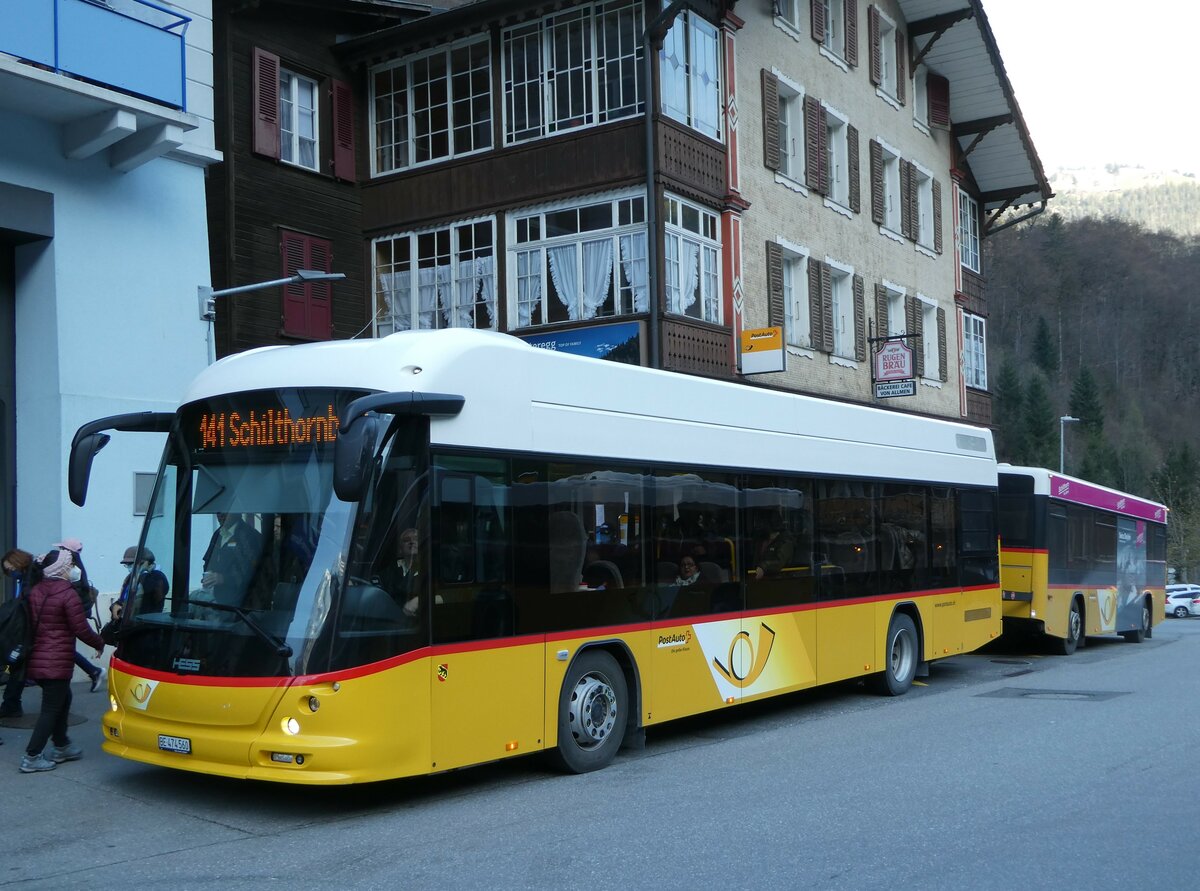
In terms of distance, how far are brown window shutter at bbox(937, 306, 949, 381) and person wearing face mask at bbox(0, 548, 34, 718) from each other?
24378 millimetres

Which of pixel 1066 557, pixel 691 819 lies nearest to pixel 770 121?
pixel 1066 557

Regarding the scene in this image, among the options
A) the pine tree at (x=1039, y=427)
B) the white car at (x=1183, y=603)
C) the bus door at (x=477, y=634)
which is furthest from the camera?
the pine tree at (x=1039, y=427)

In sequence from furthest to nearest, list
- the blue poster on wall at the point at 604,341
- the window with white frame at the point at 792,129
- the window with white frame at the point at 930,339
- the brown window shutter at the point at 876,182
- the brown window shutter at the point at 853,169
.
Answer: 1. the window with white frame at the point at 930,339
2. the brown window shutter at the point at 876,182
3. the brown window shutter at the point at 853,169
4. the window with white frame at the point at 792,129
5. the blue poster on wall at the point at 604,341

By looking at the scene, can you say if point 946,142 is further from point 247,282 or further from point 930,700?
point 930,700

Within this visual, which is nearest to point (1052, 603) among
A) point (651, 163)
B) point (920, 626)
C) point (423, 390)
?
point (920, 626)

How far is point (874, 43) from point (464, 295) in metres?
12.6

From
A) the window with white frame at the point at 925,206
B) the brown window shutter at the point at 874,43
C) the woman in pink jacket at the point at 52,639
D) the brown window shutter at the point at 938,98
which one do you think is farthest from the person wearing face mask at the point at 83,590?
the brown window shutter at the point at 938,98

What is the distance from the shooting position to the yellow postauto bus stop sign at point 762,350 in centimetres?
2159

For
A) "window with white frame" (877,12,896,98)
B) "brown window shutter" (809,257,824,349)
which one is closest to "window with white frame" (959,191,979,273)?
"window with white frame" (877,12,896,98)

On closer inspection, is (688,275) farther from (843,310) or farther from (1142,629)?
(1142,629)

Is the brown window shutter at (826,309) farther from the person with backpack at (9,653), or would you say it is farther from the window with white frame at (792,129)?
the person with backpack at (9,653)

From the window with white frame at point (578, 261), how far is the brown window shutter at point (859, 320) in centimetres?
832

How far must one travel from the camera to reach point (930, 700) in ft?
47.0

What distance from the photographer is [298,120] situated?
887 inches
